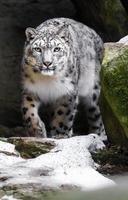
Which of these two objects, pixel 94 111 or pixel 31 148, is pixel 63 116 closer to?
pixel 94 111

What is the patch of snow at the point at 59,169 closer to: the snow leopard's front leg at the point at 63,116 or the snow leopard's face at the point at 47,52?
the snow leopard's face at the point at 47,52

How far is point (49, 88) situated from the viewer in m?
9.40

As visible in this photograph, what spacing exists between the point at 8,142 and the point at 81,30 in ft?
10.5

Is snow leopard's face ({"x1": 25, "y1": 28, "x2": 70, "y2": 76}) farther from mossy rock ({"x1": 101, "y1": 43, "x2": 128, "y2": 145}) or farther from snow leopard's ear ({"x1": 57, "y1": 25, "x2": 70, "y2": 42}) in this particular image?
mossy rock ({"x1": 101, "y1": 43, "x2": 128, "y2": 145})

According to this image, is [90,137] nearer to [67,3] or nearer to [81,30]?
[81,30]

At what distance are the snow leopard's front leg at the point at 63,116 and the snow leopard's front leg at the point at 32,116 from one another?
32 centimetres

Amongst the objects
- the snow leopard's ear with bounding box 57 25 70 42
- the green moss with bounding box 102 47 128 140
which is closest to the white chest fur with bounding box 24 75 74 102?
the snow leopard's ear with bounding box 57 25 70 42

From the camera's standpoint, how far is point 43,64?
901 centimetres

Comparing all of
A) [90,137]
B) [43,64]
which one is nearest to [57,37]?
[43,64]

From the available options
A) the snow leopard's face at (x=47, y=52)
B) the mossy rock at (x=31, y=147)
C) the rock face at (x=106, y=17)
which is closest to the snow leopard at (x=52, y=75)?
the snow leopard's face at (x=47, y=52)

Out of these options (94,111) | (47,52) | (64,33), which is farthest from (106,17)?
(47,52)

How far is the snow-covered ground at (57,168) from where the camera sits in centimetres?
629

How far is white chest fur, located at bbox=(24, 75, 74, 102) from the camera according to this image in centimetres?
935

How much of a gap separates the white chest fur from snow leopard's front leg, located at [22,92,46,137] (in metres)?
0.10
